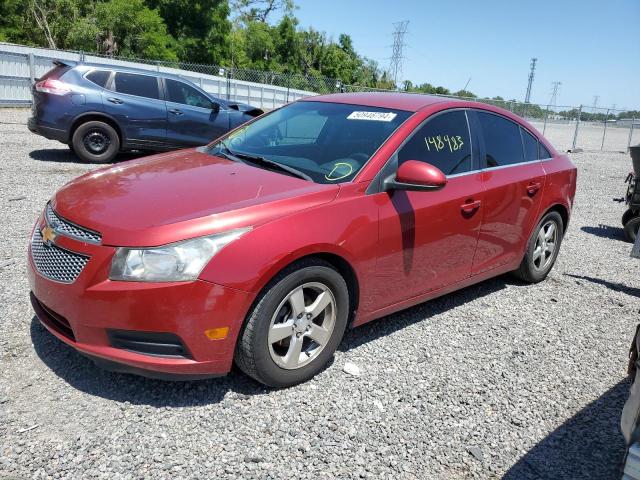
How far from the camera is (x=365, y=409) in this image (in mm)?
3004

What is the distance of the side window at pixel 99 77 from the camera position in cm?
936

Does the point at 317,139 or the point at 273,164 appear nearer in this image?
the point at 273,164

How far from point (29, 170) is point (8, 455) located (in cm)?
731

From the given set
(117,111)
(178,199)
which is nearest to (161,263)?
(178,199)

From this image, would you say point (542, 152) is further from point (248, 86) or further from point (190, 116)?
point (248, 86)

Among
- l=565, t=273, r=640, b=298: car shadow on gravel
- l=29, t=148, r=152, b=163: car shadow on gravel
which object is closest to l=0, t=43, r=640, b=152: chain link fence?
l=29, t=148, r=152, b=163: car shadow on gravel

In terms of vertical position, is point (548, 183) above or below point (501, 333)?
above

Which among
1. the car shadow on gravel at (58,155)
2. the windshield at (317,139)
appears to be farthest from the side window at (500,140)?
the car shadow on gravel at (58,155)

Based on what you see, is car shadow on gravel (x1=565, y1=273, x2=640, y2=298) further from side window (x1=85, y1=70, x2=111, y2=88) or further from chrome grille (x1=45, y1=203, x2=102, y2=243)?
side window (x1=85, y1=70, x2=111, y2=88)

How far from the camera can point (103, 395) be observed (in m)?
2.90

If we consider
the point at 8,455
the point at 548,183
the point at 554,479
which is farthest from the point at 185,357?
the point at 548,183

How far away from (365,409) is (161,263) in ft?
4.55

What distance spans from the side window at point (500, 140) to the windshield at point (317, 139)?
0.94 metres

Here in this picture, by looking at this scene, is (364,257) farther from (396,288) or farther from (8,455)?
(8,455)
